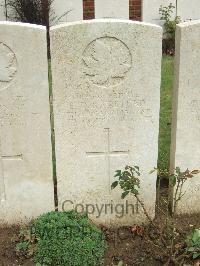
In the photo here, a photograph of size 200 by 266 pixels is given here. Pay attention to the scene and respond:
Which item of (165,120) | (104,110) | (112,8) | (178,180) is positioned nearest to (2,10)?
(112,8)

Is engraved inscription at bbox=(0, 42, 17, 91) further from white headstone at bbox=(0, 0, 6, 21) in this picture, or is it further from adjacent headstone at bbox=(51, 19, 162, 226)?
white headstone at bbox=(0, 0, 6, 21)

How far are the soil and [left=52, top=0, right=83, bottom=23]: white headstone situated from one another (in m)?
9.12

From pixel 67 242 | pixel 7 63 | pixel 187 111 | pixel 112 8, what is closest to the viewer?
pixel 67 242

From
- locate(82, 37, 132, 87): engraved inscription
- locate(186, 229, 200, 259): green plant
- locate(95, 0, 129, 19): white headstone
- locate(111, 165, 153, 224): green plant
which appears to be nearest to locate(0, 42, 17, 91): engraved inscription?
locate(82, 37, 132, 87): engraved inscription

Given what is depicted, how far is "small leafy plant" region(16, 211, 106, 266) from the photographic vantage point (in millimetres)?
3545

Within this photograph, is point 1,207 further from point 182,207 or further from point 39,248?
point 182,207

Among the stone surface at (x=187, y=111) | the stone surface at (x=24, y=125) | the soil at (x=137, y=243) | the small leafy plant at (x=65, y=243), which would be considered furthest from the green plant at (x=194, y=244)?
the stone surface at (x=24, y=125)

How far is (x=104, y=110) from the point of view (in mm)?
3838

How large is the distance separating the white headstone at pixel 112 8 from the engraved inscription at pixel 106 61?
9059 millimetres

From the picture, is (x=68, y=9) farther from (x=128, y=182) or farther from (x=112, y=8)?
(x=128, y=182)

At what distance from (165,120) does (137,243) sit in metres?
2.93

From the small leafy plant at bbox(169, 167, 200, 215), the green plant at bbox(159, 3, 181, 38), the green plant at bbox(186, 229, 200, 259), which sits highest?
the green plant at bbox(159, 3, 181, 38)

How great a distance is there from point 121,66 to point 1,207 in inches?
65.2

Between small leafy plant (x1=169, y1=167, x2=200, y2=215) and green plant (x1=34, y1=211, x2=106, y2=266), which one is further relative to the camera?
small leafy plant (x1=169, y1=167, x2=200, y2=215)
